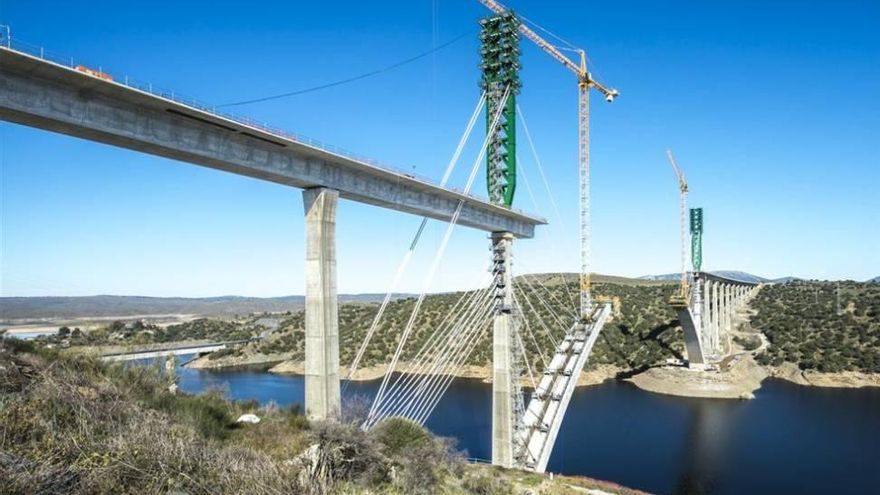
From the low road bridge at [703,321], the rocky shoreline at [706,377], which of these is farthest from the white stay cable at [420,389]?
the low road bridge at [703,321]

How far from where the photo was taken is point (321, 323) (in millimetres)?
15555

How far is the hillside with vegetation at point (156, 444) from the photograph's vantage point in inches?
203

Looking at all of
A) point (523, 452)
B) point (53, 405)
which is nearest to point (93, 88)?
point (53, 405)

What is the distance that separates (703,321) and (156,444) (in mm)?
65710

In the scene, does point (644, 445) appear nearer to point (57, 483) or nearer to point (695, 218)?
point (57, 483)

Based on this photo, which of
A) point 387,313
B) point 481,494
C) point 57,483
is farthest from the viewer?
point 387,313

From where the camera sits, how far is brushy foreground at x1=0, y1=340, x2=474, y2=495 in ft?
16.9

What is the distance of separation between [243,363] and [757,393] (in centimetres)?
5901

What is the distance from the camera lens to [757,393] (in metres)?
54.2

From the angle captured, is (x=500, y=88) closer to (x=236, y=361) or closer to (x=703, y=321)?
(x=703, y=321)

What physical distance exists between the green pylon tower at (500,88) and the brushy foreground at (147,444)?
17.1 m

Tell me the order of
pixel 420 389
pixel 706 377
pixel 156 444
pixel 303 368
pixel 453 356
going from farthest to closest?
pixel 303 368 → pixel 706 377 → pixel 453 356 → pixel 420 389 → pixel 156 444

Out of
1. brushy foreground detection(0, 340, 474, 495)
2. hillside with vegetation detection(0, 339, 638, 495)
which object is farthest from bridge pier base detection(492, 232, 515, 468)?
brushy foreground detection(0, 340, 474, 495)

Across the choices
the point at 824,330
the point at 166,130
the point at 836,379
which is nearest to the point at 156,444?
the point at 166,130
